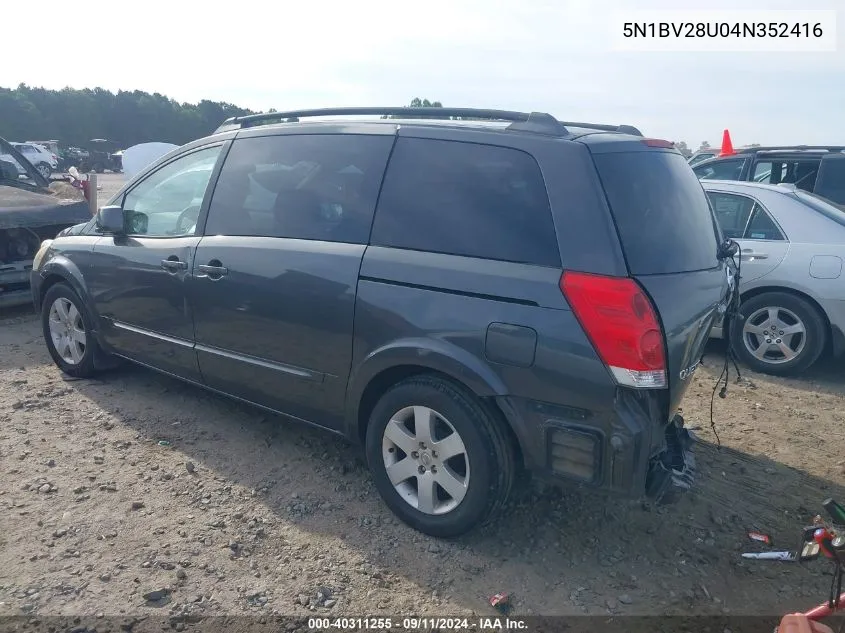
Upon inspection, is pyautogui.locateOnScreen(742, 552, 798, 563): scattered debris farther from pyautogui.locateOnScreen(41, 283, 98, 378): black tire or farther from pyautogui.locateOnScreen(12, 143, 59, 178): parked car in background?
pyautogui.locateOnScreen(12, 143, 59, 178): parked car in background

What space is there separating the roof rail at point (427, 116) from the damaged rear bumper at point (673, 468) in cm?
147

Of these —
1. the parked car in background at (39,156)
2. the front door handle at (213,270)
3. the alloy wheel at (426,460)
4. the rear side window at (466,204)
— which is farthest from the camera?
the parked car in background at (39,156)

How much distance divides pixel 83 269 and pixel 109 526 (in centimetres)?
224

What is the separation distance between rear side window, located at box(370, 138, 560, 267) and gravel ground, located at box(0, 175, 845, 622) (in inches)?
54.0

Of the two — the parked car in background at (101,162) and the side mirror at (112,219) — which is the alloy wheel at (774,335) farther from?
the parked car in background at (101,162)

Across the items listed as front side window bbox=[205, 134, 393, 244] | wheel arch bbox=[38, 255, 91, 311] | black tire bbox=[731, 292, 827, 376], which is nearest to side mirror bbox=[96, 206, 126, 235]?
wheel arch bbox=[38, 255, 91, 311]

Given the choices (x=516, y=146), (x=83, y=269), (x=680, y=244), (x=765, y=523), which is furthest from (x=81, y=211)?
(x=765, y=523)

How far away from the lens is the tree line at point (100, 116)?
2100 inches

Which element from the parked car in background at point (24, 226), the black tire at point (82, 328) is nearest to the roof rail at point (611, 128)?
the black tire at point (82, 328)

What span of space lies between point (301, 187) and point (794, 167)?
645 cm

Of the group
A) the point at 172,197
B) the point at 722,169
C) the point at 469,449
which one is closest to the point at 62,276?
the point at 172,197

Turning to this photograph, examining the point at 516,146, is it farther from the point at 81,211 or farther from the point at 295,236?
the point at 81,211

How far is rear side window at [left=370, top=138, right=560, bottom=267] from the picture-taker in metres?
2.98

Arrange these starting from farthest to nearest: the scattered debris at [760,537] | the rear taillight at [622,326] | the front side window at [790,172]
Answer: the front side window at [790,172], the scattered debris at [760,537], the rear taillight at [622,326]
